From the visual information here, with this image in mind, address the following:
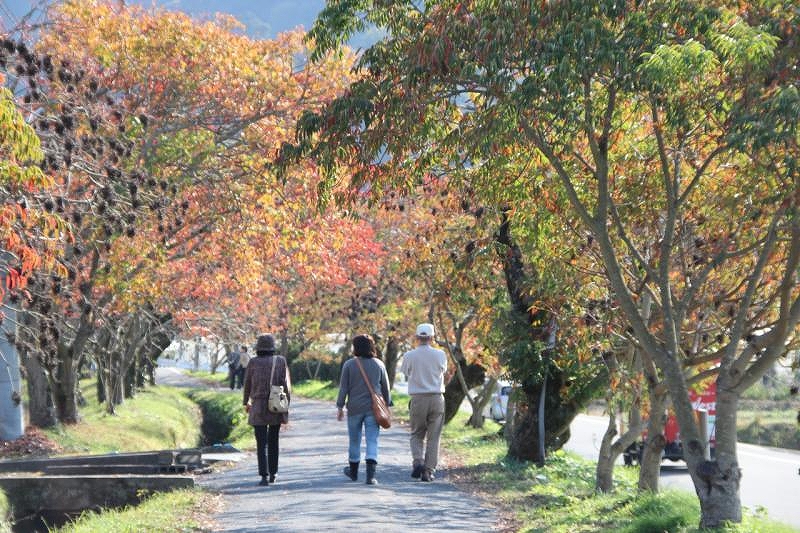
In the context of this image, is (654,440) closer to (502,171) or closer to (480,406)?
(502,171)

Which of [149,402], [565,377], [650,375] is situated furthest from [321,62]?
[149,402]

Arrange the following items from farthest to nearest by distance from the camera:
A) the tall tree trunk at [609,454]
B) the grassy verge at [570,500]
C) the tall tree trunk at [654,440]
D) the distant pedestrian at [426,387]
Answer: the distant pedestrian at [426,387]
the tall tree trunk at [609,454]
the tall tree trunk at [654,440]
the grassy verge at [570,500]

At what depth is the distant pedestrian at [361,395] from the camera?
42.9 feet

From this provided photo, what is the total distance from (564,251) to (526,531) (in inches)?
128

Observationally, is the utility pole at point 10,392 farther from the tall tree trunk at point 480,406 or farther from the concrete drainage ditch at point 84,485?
the tall tree trunk at point 480,406

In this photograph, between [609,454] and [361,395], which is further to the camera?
[609,454]

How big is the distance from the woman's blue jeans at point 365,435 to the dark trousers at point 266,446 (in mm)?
891

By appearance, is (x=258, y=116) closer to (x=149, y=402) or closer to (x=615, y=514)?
(x=615, y=514)

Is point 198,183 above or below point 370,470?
above

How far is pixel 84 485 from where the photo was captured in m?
14.5

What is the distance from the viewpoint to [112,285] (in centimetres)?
1894

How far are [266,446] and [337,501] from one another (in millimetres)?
2241

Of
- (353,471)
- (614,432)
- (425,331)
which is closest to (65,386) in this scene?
(353,471)

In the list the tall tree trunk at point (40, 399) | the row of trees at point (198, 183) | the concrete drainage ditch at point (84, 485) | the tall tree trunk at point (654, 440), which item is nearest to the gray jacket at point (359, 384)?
the row of trees at point (198, 183)
